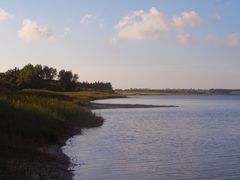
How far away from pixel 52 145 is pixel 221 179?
33.3ft

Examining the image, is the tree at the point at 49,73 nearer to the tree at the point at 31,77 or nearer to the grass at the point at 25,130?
the tree at the point at 31,77

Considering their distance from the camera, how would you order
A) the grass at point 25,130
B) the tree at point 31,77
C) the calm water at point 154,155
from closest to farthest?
the grass at point 25,130
the calm water at point 154,155
the tree at point 31,77

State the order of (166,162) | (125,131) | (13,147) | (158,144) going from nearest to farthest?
(13,147) < (166,162) < (158,144) < (125,131)

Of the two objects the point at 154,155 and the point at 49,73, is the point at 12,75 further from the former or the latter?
the point at 154,155

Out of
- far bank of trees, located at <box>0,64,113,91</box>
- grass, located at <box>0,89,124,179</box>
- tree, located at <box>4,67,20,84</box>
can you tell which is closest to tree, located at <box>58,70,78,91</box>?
far bank of trees, located at <box>0,64,113,91</box>

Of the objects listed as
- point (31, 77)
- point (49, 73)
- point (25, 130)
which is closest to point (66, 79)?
point (49, 73)

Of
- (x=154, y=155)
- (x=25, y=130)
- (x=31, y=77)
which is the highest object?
(x=31, y=77)

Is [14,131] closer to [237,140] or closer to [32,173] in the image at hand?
[32,173]

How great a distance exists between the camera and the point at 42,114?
101 feet

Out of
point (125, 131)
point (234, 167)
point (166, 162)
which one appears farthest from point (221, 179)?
point (125, 131)

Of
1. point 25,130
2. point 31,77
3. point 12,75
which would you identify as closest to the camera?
point 25,130

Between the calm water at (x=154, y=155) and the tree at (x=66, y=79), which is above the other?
the tree at (x=66, y=79)

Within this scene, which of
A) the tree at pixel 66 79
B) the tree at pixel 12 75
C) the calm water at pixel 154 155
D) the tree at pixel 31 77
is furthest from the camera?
the tree at pixel 66 79

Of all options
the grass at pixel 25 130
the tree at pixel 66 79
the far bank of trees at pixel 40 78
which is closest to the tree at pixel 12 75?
the far bank of trees at pixel 40 78
